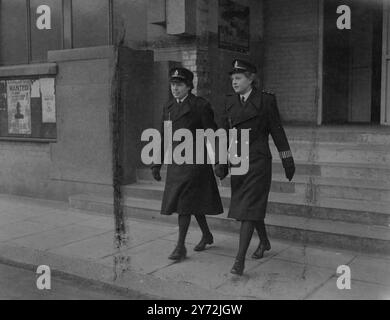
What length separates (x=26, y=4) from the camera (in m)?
10.9

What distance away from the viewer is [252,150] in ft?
17.5

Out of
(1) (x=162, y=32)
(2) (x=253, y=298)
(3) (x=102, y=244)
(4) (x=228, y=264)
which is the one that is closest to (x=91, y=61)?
(1) (x=162, y=32)

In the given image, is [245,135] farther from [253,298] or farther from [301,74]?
[301,74]

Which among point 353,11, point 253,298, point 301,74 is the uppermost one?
point 353,11

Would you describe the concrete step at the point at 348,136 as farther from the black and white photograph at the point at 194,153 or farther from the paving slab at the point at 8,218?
the paving slab at the point at 8,218

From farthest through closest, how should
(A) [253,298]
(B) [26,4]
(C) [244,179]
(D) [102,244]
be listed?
1. (B) [26,4]
2. (D) [102,244]
3. (C) [244,179]
4. (A) [253,298]

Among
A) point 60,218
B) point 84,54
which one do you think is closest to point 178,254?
point 60,218

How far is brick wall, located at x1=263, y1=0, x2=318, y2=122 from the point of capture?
33.0ft

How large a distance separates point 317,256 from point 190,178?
5.15 ft

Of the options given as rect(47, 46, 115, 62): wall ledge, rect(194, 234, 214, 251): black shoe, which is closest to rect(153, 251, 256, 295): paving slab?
rect(194, 234, 214, 251): black shoe

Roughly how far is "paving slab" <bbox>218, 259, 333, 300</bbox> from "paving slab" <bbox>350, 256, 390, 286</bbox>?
269 mm

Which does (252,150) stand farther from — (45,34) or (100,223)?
(45,34)

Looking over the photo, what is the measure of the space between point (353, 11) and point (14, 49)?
21.9 ft

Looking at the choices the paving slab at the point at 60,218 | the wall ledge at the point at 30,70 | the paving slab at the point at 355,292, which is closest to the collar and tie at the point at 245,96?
the paving slab at the point at 355,292
